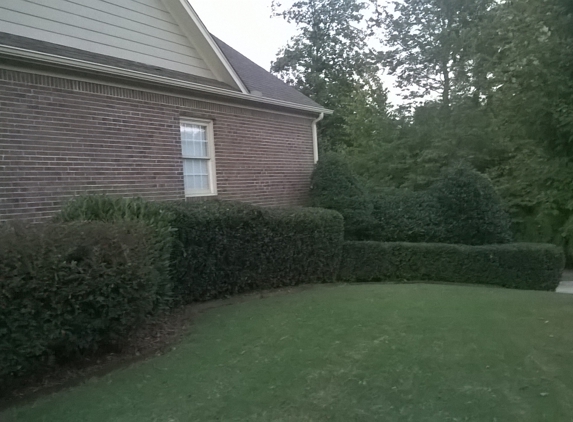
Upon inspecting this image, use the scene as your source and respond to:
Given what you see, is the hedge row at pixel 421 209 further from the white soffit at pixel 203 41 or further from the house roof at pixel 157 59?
the white soffit at pixel 203 41

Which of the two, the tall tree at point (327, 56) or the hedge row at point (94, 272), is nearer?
the hedge row at point (94, 272)

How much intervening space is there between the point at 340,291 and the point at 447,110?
13781 millimetres

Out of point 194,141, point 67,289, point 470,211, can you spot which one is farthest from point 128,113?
point 470,211

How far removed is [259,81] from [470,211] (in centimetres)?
673

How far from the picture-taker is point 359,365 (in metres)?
5.52

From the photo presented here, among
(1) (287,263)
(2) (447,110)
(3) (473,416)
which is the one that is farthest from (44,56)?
(2) (447,110)

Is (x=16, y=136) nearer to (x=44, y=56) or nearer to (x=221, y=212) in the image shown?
(x=44, y=56)

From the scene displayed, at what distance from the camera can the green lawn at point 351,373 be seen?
4.60 meters

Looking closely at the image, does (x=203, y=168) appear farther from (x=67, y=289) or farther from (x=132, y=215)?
(x=67, y=289)

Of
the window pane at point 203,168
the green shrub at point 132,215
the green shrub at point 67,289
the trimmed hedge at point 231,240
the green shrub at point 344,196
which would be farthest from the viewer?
the green shrub at point 344,196

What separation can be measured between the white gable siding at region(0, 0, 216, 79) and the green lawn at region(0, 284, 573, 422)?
5.57 meters

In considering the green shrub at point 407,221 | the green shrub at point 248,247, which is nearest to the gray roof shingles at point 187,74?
the green shrub at point 248,247

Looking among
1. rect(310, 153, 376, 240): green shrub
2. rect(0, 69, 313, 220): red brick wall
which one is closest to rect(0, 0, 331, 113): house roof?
rect(0, 69, 313, 220): red brick wall

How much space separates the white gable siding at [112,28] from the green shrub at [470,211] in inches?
281
